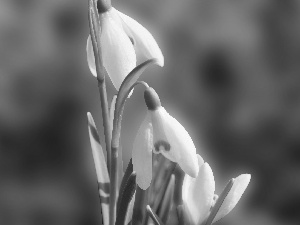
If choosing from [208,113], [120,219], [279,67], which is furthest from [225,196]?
[279,67]

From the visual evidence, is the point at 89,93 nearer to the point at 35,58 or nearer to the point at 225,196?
the point at 35,58

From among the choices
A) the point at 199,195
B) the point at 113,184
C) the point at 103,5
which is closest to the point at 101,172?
the point at 113,184

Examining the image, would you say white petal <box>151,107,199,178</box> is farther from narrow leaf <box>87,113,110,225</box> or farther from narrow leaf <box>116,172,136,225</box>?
narrow leaf <box>87,113,110,225</box>

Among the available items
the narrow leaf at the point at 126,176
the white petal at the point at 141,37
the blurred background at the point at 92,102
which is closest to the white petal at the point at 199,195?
the narrow leaf at the point at 126,176

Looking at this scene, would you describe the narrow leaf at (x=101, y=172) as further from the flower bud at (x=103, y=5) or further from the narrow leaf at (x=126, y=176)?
the flower bud at (x=103, y=5)

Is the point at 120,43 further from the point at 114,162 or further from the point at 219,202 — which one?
the point at 219,202

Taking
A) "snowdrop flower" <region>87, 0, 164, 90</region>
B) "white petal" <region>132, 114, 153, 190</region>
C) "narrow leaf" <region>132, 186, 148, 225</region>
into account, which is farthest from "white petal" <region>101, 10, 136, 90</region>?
"narrow leaf" <region>132, 186, 148, 225</region>
